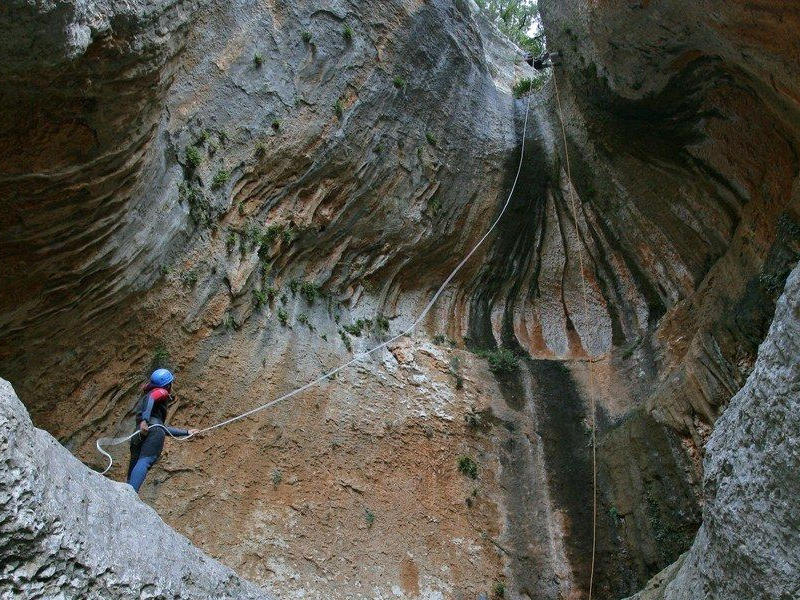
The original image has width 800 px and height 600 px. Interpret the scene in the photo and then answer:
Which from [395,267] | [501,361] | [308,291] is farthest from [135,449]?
[501,361]

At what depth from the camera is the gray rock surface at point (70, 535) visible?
355 cm

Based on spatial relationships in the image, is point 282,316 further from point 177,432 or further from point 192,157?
point 177,432

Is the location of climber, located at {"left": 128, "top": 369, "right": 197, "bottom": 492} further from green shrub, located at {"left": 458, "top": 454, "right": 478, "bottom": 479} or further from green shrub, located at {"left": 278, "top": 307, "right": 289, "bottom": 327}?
green shrub, located at {"left": 458, "top": 454, "right": 478, "bottom": 479}

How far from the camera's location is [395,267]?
11.4 meters

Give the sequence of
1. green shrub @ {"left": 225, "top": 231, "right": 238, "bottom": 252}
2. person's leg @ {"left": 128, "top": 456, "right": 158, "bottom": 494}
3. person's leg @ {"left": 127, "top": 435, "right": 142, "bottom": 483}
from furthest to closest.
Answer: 1. green shrub @ {"left": 225, "top": 231, "right": 238, "bottom": 252}
2. person's leg @ {"left": 127, "top": 435, "right": 142, "bottom": 483}
3. person's leg @ {"left": 128, "top": 456, "right": 158, "bottom": 494}

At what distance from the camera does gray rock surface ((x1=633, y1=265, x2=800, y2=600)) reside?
3.97 meters

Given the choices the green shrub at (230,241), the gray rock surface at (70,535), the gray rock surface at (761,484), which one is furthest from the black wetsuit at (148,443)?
the gray rock surface at (761,484)

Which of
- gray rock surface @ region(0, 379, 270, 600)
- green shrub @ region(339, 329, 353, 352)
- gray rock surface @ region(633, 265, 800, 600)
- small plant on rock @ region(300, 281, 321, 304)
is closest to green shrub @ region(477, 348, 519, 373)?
green shrub @ region(339, 329, 353, 352)

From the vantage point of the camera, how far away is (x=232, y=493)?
26.8 ft

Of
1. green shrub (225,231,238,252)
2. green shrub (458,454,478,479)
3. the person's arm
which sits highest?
green shrub (225,231,238,252)

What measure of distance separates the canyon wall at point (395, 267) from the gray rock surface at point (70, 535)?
3008mm

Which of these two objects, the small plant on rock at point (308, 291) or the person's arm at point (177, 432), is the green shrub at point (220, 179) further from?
the person's arm at point (177, 432)

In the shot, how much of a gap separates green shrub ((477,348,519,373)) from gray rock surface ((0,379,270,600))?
6.97 m

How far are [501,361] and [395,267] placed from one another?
2.34 meters
